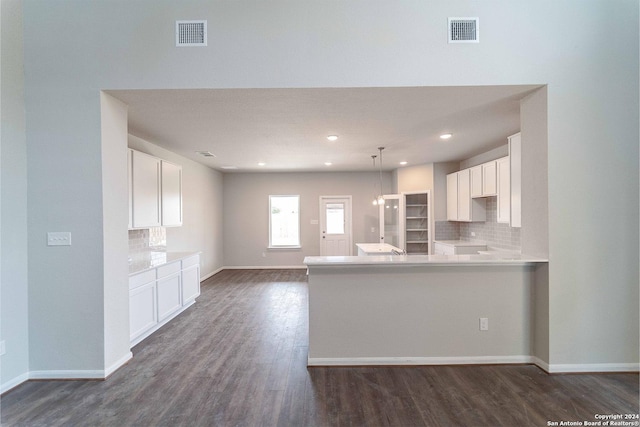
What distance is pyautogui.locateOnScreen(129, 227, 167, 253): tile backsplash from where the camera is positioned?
4262 mm

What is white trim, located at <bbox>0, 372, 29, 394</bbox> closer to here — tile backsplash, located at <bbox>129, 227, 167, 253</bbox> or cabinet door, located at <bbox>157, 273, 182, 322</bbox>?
cabinet door, located at <bbox>157, 273, 182, 322</bbox>

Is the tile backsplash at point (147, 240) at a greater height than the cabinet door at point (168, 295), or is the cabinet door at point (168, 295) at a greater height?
the tile backsplash at point (147, 240)

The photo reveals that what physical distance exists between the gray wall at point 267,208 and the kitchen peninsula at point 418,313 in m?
4.94

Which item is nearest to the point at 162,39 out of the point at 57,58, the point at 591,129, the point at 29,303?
the point at 57,58

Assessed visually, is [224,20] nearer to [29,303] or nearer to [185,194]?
[29,303]

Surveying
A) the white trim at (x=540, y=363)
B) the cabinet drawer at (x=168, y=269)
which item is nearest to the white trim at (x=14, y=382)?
the cabinet drawer at (x=168, y=269)

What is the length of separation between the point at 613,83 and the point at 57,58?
4857mm

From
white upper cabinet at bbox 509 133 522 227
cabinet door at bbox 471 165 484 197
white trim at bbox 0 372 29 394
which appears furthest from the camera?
cabinet door at bbox 471 165 484 197

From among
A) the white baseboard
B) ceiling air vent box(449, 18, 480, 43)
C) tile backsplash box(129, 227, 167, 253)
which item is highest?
ceiling air vent box(449, 18, 480, 43)

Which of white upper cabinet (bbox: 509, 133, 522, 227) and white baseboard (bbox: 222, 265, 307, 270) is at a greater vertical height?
white upper cabinet (bbox: 509, 133, 522, 227)

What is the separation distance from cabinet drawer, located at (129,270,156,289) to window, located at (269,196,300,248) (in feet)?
14.3

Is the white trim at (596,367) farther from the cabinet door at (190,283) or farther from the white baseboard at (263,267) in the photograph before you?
the white baseboard at (263,267)

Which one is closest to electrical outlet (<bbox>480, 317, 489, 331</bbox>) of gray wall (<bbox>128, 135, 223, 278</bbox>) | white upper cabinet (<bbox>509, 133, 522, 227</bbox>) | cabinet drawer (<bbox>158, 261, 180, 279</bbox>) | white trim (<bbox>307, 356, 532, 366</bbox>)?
white trim (<bbox>307, 356, 532, 366</bbox>)

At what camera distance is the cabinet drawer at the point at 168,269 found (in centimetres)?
386
